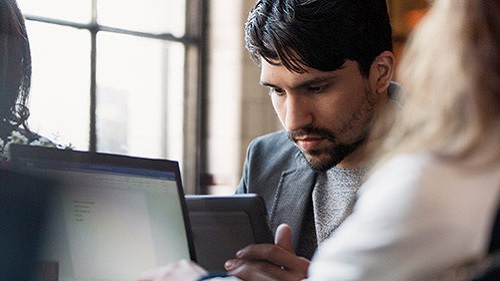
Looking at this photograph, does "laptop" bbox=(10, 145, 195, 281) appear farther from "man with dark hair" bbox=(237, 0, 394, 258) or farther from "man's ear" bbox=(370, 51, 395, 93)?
"man's ear" bbox=(370, 51, 395, 93)

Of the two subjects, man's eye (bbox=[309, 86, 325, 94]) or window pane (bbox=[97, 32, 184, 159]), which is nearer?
man's eye (bbox=[309, 86, 325, 94])

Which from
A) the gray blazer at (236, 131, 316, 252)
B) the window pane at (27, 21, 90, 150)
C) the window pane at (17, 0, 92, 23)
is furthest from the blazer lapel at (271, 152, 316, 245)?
the window pane at (17, 0, 92, 23)

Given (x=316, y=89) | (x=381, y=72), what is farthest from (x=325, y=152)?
(x=381, y=72)

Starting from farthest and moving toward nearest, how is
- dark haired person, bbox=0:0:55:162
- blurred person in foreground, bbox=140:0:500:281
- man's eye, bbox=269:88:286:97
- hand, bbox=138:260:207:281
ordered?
man's eye, bbox=269:88:286:97, dark haired person, bbox=0:0:55:162, hand, bbox=138:260:207:281, blurred person in foreground, bbox=140:0:500:281

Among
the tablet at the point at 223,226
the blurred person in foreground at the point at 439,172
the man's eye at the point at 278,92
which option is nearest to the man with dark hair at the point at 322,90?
the man's eye at the point at 278,92

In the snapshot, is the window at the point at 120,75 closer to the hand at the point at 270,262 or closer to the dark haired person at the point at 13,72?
the dark haired person at the point at 13,72

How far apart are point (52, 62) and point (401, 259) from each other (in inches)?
119

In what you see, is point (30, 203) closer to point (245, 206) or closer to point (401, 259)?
point (245, 206)

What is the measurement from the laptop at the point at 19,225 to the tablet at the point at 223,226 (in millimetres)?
400

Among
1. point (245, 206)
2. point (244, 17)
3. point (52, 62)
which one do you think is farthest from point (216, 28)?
point (245, 206)

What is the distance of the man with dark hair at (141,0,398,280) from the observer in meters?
1.98

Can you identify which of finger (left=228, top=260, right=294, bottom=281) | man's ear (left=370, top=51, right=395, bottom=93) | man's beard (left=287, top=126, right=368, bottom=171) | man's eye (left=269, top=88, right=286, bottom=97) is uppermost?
man's ear (left=370, top=51, right=395, bottom=93)

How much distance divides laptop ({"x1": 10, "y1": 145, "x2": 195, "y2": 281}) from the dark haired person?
1.68 ft

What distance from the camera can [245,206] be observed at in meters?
1.66
